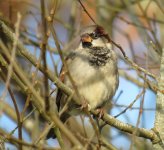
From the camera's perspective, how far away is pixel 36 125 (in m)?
4.21

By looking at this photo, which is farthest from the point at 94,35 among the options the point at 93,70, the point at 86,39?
the point at 93,70

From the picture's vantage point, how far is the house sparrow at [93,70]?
13.8 feet

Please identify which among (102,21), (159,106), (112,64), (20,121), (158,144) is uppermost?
(102,21)

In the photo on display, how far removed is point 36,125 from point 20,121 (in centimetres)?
141

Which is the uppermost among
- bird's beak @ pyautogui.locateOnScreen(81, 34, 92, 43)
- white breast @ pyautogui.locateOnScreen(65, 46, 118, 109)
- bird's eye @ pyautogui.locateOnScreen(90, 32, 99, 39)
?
bird's eye @ pyautogui.locateOnScreen(90, 32, 99, 39)

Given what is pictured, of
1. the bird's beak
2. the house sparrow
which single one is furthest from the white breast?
the bird's beak

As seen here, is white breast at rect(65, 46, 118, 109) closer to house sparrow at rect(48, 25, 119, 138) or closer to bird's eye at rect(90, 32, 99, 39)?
house sparrow at rect(48, 25, 119, 138)

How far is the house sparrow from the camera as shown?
13.8 ft

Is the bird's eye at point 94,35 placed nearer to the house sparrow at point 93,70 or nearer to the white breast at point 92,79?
the house sparrow at point 93,70

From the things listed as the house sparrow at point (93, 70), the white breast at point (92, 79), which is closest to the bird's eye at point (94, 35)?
the house sparrow at point (93, 70)

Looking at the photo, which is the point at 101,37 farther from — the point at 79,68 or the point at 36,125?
the point at 36,125

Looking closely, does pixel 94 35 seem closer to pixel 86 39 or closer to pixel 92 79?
pixel 86 39

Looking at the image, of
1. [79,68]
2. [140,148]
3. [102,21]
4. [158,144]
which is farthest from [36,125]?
[102,21]

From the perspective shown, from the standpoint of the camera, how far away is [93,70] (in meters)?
4.16
